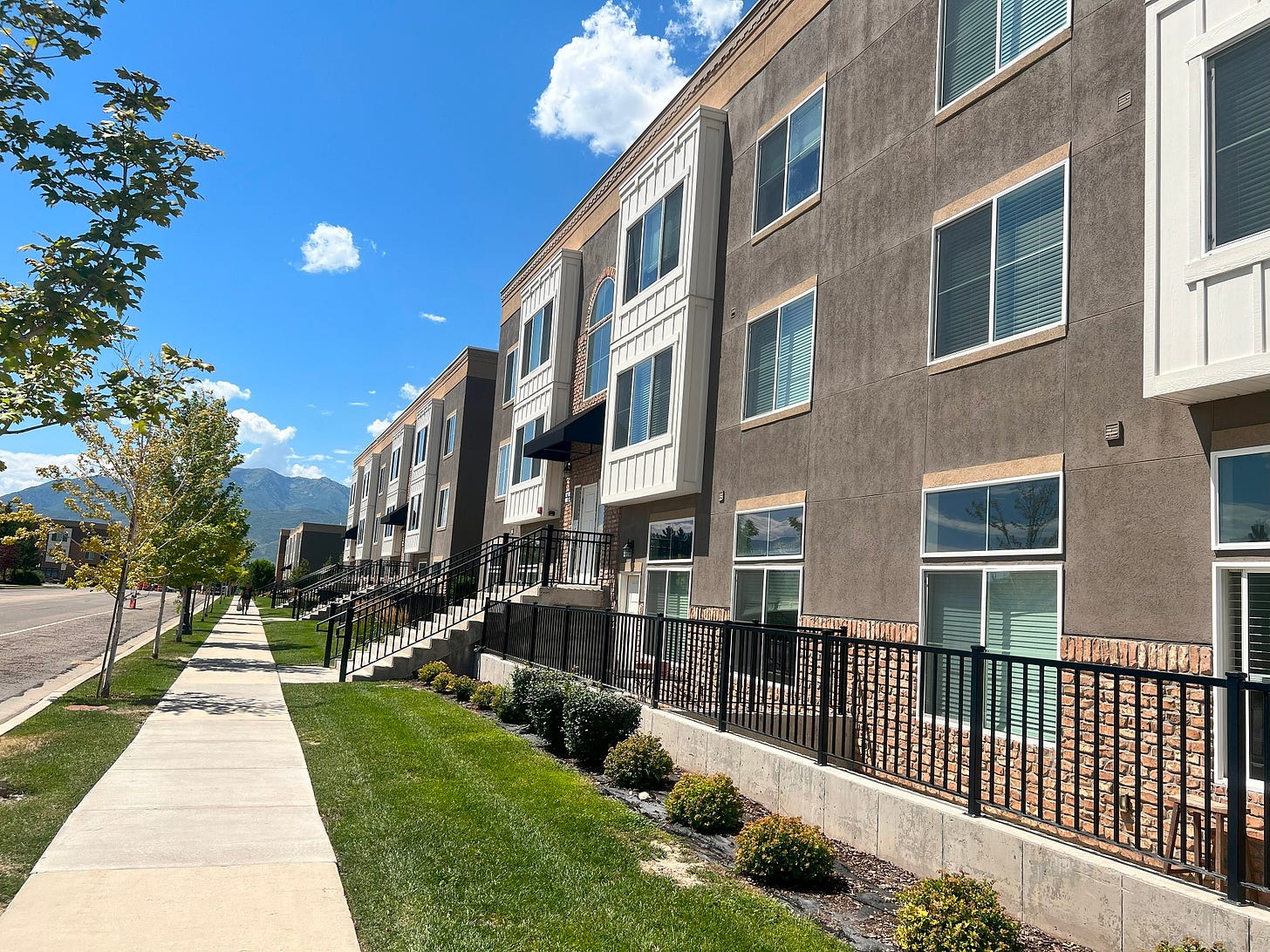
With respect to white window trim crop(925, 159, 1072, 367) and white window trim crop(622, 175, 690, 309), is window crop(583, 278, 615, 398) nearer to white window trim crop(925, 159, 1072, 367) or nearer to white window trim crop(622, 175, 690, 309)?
white window trim crop(622, 175, 690, 309)

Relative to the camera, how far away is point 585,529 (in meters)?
21.2

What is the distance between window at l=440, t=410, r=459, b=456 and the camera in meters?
36.6

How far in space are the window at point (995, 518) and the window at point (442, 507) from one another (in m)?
27.3

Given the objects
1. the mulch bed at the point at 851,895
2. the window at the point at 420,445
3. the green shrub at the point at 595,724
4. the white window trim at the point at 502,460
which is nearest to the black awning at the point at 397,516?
the window at the point at 420,445

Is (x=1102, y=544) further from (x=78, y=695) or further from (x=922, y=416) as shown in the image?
(x=78, y=695)

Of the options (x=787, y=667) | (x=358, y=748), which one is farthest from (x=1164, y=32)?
(x=358, y=748)

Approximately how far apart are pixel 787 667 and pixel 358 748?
518 centimetres

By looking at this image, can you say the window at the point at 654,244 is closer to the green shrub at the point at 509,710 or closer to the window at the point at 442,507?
the green shrub at the point at 509,710

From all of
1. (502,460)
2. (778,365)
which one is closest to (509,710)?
(778,365)

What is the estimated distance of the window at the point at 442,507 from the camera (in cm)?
3569

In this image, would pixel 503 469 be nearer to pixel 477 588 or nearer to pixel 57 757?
pixel 477 588

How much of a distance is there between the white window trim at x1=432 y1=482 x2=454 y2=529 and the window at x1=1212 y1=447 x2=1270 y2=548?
30084 millimetres

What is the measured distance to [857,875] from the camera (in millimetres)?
6707

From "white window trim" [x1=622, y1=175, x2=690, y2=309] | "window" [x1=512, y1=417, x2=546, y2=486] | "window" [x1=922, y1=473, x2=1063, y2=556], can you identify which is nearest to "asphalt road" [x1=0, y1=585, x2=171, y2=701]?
"window" [x1=512, y1=417, x2=546, y2=486]
